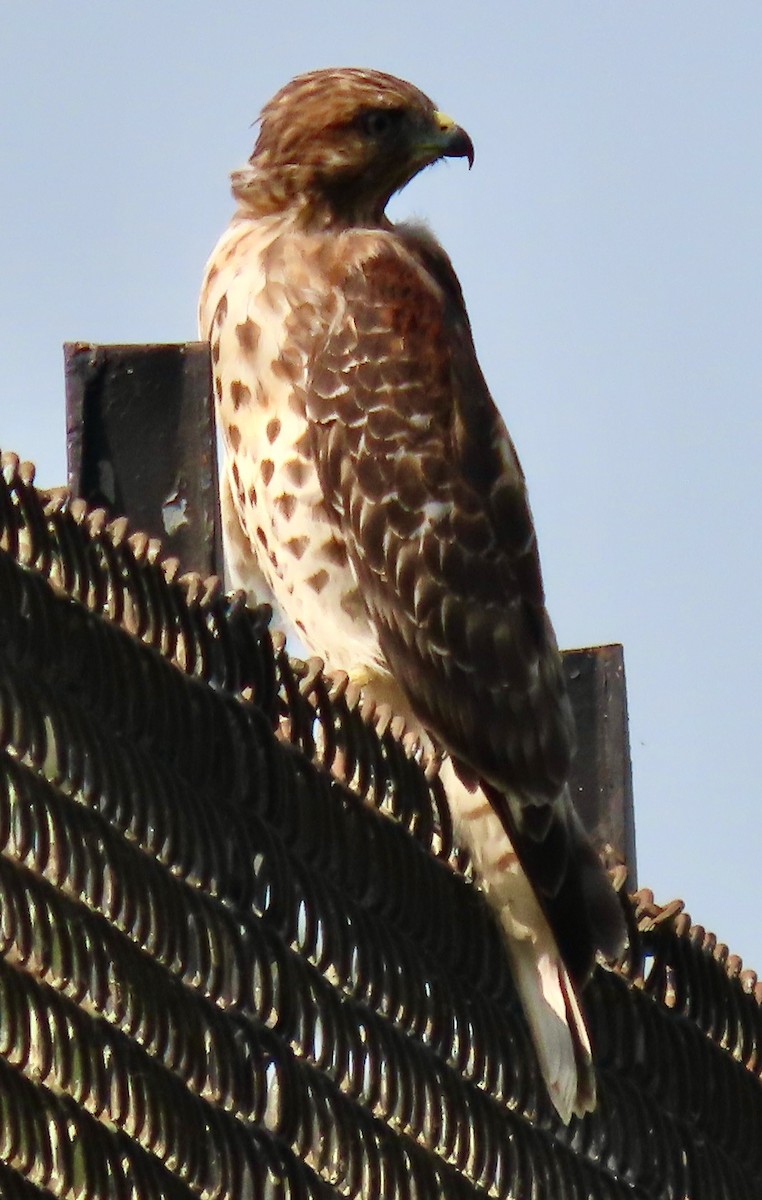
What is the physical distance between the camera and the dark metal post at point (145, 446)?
2.79 m

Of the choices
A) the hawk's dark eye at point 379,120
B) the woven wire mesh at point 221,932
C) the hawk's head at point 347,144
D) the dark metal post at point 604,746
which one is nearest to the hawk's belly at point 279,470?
the hawk's head at point 347,144

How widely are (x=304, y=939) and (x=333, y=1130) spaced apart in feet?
0.77

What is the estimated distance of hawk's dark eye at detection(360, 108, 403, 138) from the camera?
4.88m

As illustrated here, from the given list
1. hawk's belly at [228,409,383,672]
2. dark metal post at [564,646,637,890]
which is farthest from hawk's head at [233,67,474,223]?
dark metal post at [564,646,637,890]

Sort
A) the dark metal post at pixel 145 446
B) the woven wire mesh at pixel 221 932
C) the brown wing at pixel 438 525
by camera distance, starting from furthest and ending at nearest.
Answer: the brown wing at pixel 438 525 → the dark metal post at pixel 145 446 → the woven wire mesh at pixel 221 932

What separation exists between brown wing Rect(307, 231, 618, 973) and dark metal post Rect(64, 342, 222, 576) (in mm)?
1306

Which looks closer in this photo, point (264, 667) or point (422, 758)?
point (264, 667)

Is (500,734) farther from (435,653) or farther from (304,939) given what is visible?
(304,939)

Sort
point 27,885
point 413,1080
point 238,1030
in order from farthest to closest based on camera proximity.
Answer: point 413,1080 → point 238,1030 → point 27,885

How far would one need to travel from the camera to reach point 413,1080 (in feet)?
8.66

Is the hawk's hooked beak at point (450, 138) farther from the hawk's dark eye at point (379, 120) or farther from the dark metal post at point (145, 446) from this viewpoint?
the dark metal post at point (145, 446)

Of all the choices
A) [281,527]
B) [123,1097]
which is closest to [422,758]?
[123,1097]

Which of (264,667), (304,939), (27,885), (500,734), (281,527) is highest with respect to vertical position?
(281,527)

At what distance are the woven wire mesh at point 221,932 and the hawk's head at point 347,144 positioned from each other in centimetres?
234
